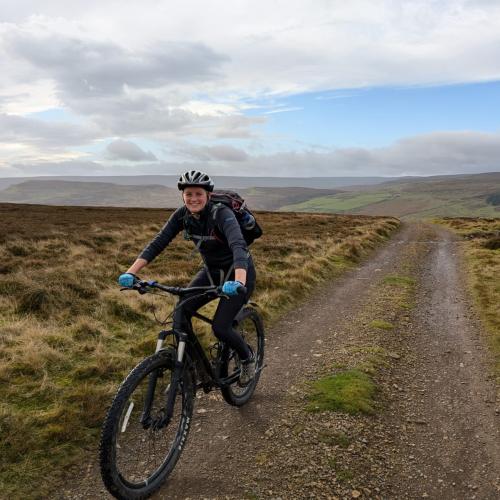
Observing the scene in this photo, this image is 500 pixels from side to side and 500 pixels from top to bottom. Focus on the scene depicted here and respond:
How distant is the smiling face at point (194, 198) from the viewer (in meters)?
5.28

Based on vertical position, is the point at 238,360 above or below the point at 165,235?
below

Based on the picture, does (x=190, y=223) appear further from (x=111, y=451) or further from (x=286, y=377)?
(x=286, y=377)

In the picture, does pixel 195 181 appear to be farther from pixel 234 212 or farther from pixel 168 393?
pixel 168 393

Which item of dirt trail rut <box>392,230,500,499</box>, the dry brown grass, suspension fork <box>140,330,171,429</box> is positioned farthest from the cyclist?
dirt trail rut <box>392,230,500,499</box>

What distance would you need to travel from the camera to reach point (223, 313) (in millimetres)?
5656

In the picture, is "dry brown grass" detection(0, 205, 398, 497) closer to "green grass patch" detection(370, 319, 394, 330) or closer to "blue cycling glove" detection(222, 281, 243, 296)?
"green grass patch" detection(370, 319, 394, 330)

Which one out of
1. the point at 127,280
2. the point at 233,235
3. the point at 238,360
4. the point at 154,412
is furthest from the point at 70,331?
the point at 233,235

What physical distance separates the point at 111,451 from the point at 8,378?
12.6ft

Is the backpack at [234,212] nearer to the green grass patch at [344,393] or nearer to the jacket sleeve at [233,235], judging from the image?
the jacket sleeve at [233,235]

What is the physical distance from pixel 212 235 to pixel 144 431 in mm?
2527

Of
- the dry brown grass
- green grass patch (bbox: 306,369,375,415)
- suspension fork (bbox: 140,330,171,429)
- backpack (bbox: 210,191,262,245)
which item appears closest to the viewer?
suspension fork (bbox: 140,330,171,429)

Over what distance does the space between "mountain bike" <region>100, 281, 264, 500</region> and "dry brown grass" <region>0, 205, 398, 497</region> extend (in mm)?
1069

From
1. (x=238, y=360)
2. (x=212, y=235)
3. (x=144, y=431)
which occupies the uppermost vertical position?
(x=212, y=235)

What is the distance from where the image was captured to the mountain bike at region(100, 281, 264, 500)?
13.9 ft
